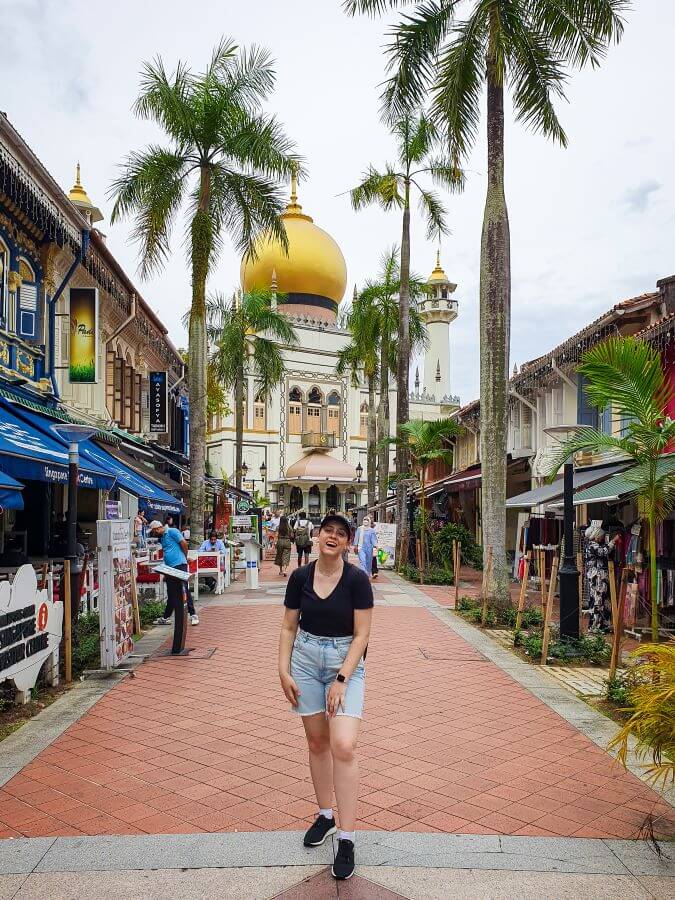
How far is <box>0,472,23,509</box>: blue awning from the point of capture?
761cm

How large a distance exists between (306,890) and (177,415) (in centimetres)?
2758

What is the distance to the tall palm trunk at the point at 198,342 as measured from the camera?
55.0ft

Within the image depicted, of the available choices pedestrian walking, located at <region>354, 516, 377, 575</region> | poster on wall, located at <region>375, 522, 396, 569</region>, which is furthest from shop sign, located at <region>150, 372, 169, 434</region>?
pedestrian walking, located at <region>354, 516, 377, 575</region>

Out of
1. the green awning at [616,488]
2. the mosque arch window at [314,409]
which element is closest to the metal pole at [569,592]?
the green awning at [616,488]

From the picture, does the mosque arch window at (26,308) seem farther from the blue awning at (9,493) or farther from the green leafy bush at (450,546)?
the green leafy bush at (450,546)

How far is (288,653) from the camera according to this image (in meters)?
4.18

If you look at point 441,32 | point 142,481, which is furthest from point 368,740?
point 441,32

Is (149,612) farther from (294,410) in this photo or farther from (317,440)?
(294,410)

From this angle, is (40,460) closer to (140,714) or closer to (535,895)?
(140,714)

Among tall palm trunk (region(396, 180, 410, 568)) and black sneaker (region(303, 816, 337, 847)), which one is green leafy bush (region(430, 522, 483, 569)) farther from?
black sneaker (region(303, 816, 337, 847))

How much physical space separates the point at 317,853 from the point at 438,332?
61.5 metres

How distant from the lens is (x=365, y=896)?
3.64 metres

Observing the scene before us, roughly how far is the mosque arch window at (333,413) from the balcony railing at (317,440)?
1.68 m

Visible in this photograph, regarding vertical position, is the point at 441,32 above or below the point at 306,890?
above
